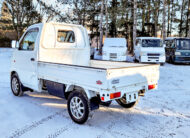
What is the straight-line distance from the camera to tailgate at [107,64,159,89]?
10.6 ft

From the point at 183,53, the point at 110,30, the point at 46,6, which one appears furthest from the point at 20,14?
the point at 183,53

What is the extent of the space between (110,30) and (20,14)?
14.4 metres

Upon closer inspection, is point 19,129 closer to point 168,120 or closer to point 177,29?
point 168,120

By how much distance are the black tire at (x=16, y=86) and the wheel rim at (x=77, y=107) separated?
240 cm

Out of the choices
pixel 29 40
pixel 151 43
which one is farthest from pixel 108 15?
pixel 29 40

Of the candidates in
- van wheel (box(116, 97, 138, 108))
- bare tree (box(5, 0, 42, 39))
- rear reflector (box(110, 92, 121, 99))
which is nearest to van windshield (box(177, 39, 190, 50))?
van wheel (box(116, 97, 138, 108))

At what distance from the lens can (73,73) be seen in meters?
3.66

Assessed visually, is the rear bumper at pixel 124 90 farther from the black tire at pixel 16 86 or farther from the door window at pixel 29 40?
the black tire at pixel 16 86

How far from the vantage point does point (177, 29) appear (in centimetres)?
3161

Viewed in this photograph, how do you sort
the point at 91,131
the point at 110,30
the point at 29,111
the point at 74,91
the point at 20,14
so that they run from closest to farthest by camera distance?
1. the point at 91,131
2. the point at 74,91
3. the point at 29,111
4. the point at 20,14
5. the point at 110,30

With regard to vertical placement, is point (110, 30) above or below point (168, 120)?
above

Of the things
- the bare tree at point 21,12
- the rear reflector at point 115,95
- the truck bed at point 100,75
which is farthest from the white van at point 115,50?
the bare tree at point 21,12

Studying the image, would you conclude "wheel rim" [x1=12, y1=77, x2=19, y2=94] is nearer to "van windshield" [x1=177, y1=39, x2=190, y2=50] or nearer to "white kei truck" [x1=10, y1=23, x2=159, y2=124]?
"white kei truck" [x1=10, y1=23, x2=159, y2=124]

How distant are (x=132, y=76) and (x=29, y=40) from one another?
3311 millimetres
